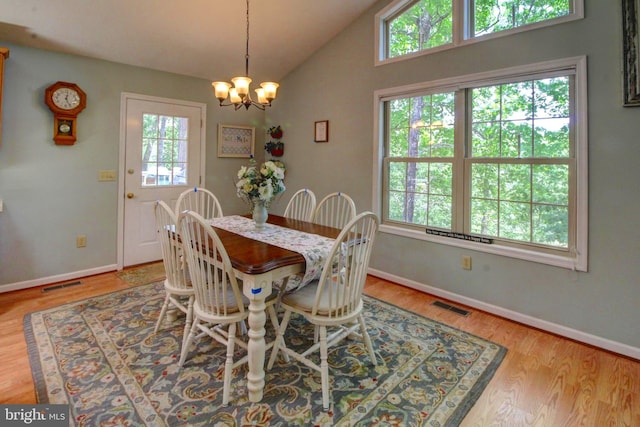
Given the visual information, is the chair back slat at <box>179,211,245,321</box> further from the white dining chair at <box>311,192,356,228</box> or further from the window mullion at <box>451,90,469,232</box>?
the window mullion at <box>451,90,469,232</box>

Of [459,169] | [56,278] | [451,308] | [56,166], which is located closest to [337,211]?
[459,169]

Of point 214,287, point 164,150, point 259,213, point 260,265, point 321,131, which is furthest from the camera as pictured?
point 321,131

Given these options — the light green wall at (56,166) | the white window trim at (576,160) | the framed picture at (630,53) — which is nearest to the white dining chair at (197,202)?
the light green wall at (56,166)

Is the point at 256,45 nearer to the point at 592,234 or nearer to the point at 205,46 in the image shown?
the point at 205,46

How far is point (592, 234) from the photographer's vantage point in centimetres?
231

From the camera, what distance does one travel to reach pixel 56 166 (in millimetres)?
3254

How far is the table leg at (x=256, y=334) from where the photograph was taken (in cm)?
167

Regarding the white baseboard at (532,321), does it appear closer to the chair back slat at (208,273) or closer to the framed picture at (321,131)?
the framed picture at (321,131)

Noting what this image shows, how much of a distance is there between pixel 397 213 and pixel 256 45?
248 centimetres

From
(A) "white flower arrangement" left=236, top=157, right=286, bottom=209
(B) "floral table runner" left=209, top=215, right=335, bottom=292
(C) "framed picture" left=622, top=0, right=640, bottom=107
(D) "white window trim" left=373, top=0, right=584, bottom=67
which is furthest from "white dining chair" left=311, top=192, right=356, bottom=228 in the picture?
(C) "framed picture" left=622, top=0, right=640, bottom=107

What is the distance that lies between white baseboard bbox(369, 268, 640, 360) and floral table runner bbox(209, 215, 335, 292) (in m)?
1.47

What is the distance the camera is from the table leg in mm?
1674

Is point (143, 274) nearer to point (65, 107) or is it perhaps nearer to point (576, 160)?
point (65, 107)

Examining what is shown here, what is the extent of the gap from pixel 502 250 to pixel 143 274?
140 inches
